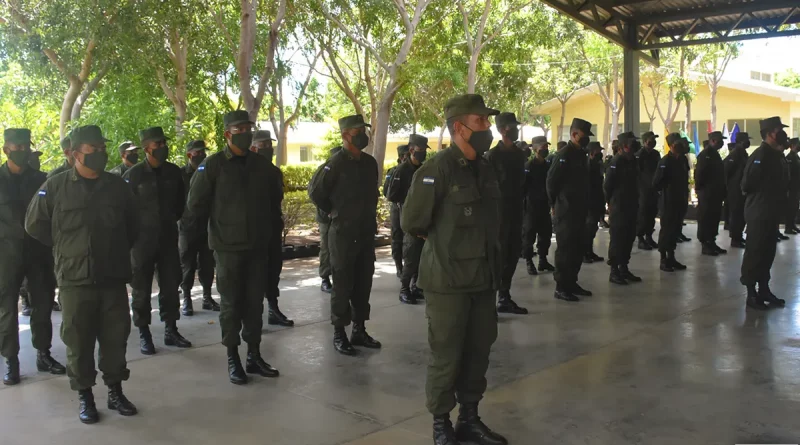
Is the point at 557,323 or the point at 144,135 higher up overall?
the point at 144,135

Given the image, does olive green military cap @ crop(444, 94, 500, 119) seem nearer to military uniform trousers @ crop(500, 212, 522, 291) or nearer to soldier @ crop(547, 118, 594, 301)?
military uniform trousers @ crop(500, 212, 522, 291)

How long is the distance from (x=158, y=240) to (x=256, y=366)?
1431 millimetres

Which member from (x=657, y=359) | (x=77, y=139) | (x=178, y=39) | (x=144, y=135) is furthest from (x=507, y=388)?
(x=178, y=39)

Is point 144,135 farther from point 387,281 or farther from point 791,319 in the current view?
point 791,319

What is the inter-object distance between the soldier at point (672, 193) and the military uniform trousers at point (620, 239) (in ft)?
3.19

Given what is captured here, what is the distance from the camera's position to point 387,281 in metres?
9.58

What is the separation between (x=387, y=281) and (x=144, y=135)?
13.8ft

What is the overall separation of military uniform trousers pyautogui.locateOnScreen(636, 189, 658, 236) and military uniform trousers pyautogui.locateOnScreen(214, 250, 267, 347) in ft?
23.3

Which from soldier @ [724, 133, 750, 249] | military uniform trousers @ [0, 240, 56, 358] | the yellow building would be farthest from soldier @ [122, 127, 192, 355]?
the yellow building

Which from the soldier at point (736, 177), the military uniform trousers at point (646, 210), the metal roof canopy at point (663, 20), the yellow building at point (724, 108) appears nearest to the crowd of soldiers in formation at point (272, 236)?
the military uniform trousers at point (646, 210)

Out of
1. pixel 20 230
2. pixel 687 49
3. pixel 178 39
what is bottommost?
pixel 20 230

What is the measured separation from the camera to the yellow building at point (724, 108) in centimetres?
2877

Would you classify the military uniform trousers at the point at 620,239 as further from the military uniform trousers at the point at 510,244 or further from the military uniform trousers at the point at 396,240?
the military uniform trousers at the point at 396,240

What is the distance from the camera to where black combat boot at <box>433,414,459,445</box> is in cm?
397
